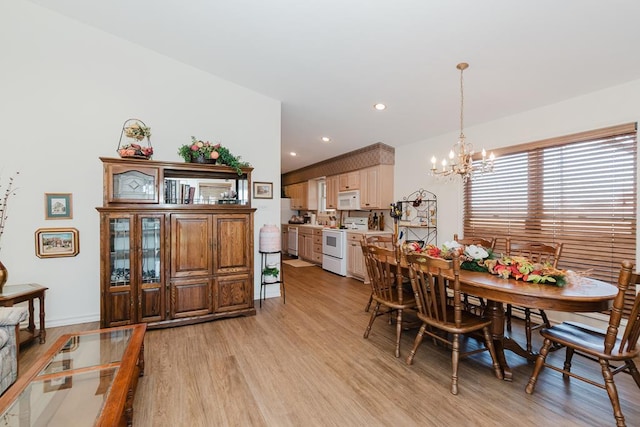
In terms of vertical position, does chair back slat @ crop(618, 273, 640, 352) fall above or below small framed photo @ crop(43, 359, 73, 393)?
above

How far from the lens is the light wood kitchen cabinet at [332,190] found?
7.00 m

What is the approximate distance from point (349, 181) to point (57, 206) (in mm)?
4836

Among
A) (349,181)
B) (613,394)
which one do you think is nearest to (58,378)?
(613,394)

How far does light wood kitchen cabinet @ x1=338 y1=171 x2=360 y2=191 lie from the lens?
20.6 ft

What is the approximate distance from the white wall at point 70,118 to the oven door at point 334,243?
316 centimetres

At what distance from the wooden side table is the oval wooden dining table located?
409 cm

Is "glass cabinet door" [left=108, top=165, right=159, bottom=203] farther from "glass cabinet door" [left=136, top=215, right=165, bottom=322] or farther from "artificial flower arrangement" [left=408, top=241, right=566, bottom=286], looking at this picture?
"artificial flower arrangement" [left=408, top=241, right=566, bottom=286]

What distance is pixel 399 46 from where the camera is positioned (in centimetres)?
296

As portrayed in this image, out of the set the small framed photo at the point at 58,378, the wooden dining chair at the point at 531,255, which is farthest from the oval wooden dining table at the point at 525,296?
the small framed photo at the point at 58,378

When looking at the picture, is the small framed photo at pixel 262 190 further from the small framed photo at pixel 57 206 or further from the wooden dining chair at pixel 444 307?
the wooden dining chair at pixel 444 307

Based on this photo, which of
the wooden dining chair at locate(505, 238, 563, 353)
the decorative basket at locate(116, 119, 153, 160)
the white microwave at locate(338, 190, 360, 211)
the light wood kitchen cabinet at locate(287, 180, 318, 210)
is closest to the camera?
the wooden dining chair at locate(505, 238, 563, 353)

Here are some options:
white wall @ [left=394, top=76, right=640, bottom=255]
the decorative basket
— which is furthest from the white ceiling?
the decorative basket

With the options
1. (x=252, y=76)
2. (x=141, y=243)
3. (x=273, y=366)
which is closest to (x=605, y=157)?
(x=273, y=366)

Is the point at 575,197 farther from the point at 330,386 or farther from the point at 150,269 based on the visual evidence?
the point at 150,269
